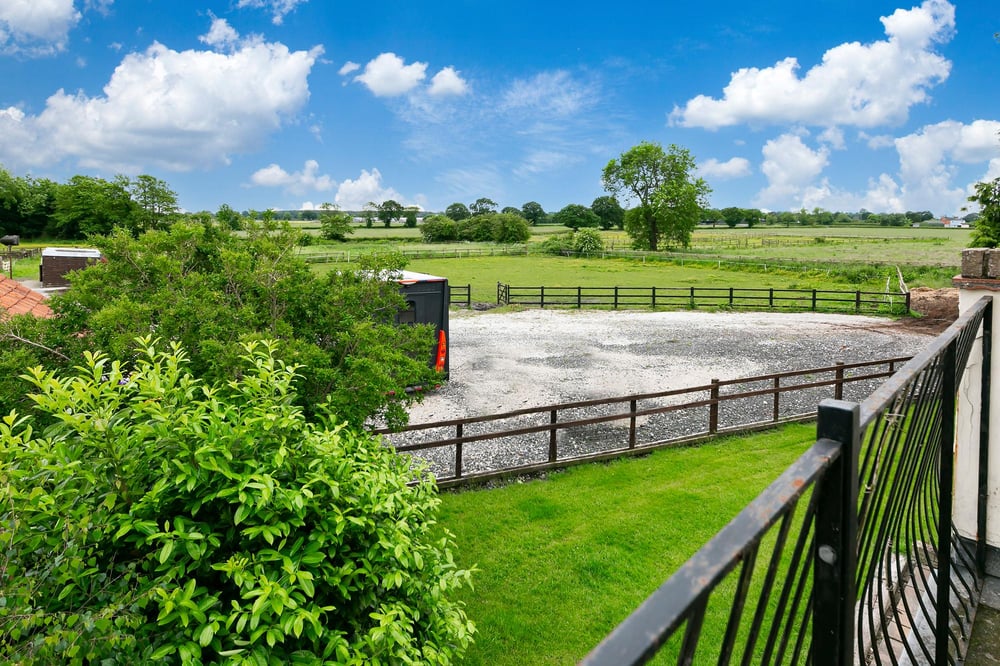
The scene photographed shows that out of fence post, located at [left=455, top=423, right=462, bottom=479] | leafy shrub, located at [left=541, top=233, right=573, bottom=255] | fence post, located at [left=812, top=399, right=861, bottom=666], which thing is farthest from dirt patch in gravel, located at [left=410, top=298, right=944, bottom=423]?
leafy shrub, located at [left=541, top=233, right=573, bottom=255]

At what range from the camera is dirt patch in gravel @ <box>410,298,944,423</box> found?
12523mm

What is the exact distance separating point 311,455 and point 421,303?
1002 cm

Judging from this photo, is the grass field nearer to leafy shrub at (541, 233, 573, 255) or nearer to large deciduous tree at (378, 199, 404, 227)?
leafy shrub at (541, 233, 573, 255)

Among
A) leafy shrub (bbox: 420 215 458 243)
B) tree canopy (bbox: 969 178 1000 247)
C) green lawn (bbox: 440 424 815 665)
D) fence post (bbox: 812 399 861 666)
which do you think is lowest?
green lawn (bbox: 440 424 815 665)

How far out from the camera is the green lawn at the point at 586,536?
4996 mm


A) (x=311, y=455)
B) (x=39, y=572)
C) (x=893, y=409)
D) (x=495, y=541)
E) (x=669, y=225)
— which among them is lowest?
(x=495, y=541)

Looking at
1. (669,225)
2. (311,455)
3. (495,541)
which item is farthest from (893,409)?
(669,225)

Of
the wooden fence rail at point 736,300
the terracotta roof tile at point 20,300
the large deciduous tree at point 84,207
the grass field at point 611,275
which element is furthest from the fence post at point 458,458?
the large deciduous tree at point 84,207

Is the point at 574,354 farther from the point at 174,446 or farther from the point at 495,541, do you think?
the point at 174,446

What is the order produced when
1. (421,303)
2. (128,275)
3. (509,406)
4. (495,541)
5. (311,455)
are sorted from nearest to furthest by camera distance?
(311,455) → (128,275) → (495,541) → (509,406) → (421,303)

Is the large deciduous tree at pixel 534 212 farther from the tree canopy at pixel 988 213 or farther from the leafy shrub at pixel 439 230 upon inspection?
the tree canopy at pixel 988 213

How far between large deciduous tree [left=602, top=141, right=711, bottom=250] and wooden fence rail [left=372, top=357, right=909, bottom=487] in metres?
51.1

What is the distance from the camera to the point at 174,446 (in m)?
2.57

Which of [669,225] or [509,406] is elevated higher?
[669,225]
